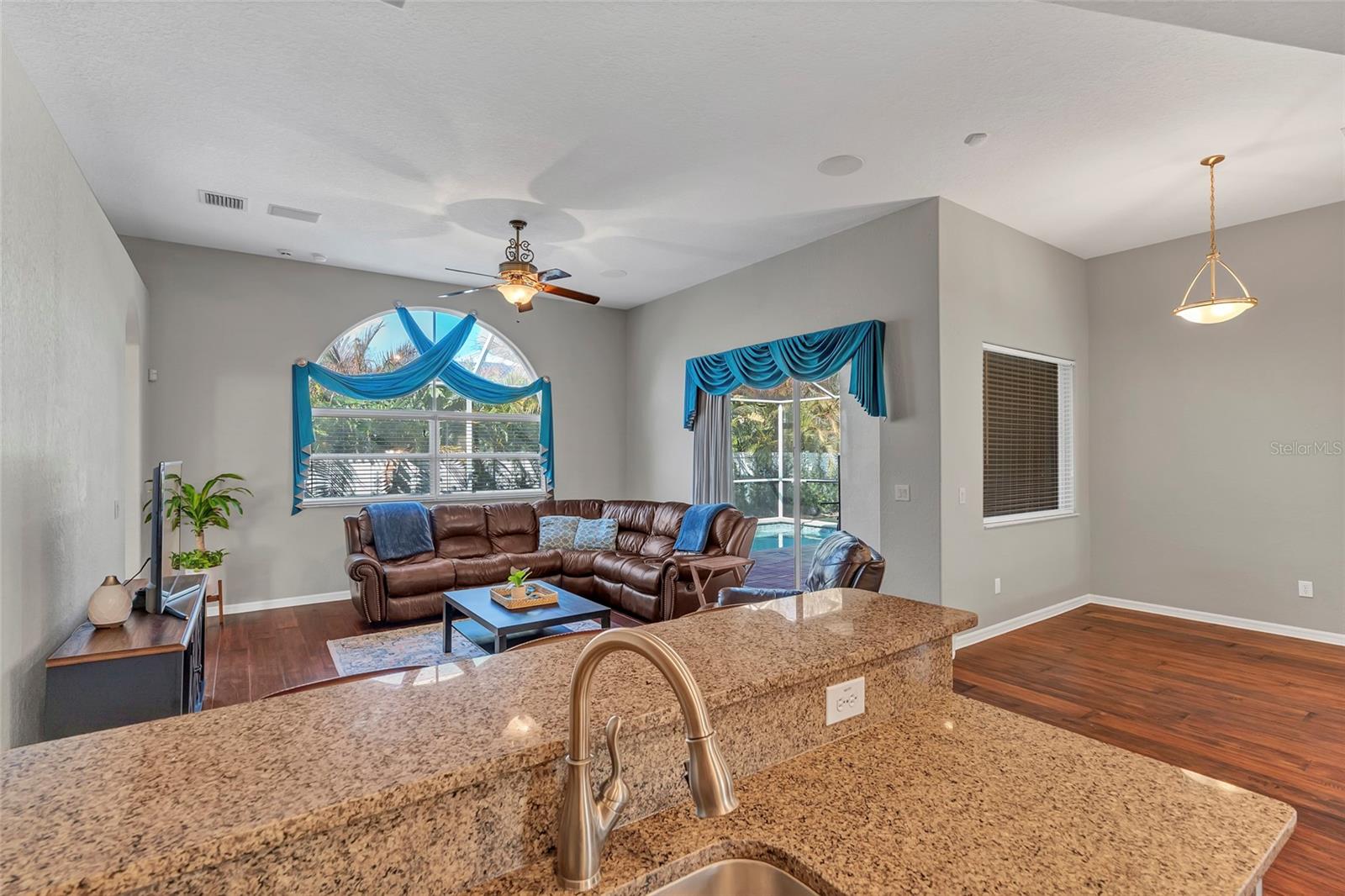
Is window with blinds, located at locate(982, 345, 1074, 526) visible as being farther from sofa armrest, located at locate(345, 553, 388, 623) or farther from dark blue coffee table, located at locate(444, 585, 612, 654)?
sofa armrest, located at locate(345, 553, 388, 623)

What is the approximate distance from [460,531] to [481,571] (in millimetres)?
725

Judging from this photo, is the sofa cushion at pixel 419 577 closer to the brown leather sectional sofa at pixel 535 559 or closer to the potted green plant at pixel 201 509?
the brown leather sectional sofa at pixel 535 559

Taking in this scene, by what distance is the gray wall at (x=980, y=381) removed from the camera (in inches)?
174

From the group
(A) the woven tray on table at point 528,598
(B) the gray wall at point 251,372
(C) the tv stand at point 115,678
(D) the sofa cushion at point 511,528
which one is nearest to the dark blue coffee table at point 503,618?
(A) the woven tray on table at point 528,598

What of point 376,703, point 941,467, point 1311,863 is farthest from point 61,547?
point 1311,863

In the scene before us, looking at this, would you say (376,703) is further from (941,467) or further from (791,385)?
(791,385)

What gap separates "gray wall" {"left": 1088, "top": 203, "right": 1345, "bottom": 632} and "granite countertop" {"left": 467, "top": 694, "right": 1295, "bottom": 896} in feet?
16.4

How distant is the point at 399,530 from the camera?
5.56 metres

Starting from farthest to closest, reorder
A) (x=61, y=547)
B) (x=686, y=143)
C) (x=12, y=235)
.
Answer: (x=686, y=143), (x=61, y=547), (x=12, y=235)

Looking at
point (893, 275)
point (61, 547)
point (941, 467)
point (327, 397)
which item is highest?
point (893, 275)

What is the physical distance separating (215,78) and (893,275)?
4.03 m

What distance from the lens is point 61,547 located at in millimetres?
2957

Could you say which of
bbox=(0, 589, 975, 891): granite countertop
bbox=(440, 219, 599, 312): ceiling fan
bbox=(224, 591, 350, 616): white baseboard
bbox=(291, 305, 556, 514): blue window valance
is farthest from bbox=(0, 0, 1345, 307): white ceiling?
bbox=(224, 591, 350, 616): white baseboard

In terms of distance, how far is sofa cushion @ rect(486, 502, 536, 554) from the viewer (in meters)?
6.18
